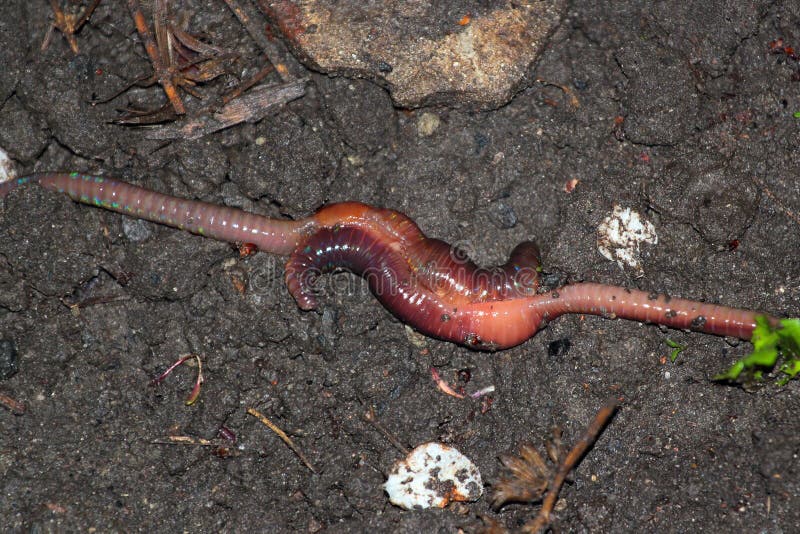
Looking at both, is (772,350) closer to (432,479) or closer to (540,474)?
(540,474)

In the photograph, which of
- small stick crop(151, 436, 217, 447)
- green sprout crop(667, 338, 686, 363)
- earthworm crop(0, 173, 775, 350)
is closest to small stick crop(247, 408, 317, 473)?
small stick crop(151, 436, 217, 447)

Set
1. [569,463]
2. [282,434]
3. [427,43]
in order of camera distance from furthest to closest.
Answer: [427,43], [282,434], [569,463]

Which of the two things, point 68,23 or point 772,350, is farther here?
point 68,23

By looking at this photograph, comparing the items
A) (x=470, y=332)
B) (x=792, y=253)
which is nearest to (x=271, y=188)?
(x=470, y=332)

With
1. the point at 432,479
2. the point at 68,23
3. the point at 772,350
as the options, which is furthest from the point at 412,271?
the point at 68,23

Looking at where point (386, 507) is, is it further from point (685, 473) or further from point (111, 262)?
point (111, 262)

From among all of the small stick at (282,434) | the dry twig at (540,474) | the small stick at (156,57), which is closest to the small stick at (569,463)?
the dry twig at (540,474)
